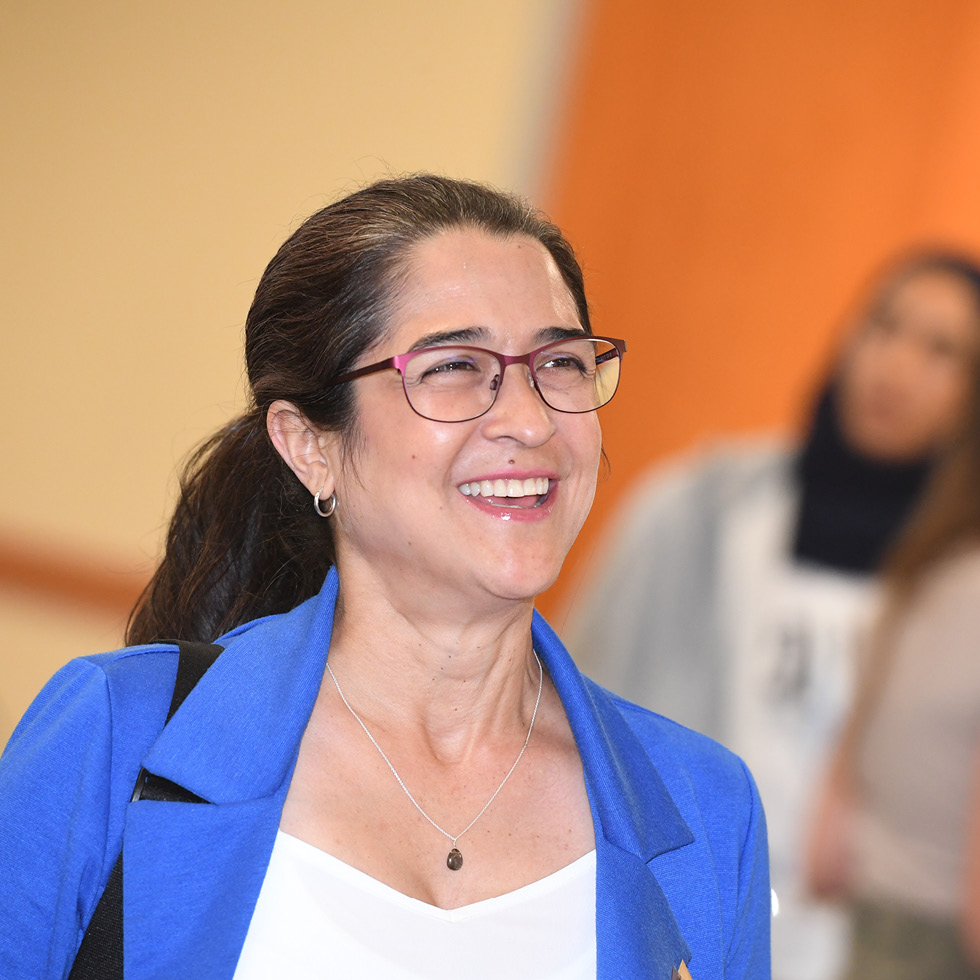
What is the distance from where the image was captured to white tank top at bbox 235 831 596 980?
1218mm

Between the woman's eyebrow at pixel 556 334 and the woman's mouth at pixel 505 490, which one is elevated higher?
the woman's eyebrow at pixel 556 334

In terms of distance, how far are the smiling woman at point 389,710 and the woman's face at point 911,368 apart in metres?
1.75

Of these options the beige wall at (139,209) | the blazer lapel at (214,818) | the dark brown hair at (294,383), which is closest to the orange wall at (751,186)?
the beige wall at (139,209)

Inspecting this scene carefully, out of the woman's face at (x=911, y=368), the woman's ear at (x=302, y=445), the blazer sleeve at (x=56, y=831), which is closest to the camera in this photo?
the blazer sleeve at (x=56, y=831)

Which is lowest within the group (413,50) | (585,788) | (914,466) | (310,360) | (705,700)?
(705,700)

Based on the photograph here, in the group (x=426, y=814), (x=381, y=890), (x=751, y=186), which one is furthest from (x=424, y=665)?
(x=751, y=186)

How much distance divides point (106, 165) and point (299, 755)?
3771 millimetres

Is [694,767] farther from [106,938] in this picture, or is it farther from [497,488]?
[106,938]

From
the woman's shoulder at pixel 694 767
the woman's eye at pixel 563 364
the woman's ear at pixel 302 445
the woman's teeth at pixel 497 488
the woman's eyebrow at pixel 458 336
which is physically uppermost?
the woman's eyebrow at pixel 458 336

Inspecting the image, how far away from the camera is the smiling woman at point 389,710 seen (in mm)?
1199

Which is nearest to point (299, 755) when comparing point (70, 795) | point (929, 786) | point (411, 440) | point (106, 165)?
point (70, 795)

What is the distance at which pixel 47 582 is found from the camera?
456cm

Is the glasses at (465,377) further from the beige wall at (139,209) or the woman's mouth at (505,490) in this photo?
the beige wall at (139,209)

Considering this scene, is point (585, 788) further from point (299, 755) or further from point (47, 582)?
point (47, 582)
